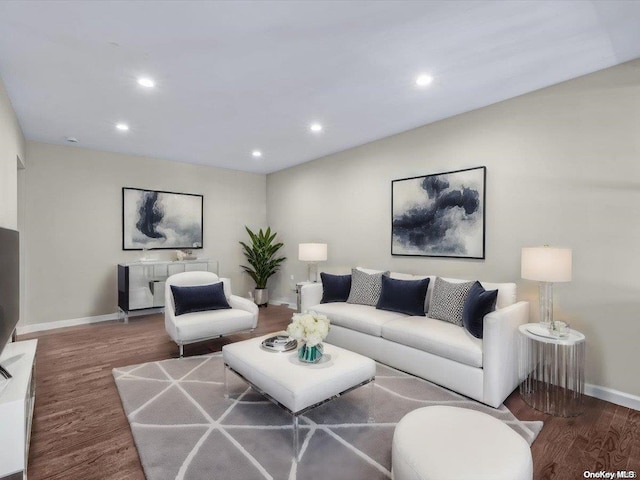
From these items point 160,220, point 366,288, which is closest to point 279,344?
point 366,288

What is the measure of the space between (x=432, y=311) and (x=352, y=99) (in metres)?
2.31

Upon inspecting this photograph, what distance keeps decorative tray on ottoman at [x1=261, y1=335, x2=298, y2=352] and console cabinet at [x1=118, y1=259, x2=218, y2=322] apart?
3067mm

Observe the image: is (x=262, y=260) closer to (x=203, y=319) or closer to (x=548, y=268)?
(x=203, y=319)

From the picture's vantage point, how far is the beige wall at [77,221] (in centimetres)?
448

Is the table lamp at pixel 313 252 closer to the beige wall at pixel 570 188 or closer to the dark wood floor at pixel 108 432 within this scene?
the beige wall at pixel 570 188

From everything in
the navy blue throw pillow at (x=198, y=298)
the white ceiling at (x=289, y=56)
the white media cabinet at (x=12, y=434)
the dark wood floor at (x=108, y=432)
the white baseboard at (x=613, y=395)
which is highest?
the white ceiling at (x=289, y=56)

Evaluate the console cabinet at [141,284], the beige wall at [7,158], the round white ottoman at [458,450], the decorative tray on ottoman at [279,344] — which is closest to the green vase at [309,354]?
the decorative tray on ottoman at [279,344]

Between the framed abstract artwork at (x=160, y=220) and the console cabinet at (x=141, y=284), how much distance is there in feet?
1.78

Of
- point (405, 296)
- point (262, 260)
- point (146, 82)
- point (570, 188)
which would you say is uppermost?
point (146, 82)

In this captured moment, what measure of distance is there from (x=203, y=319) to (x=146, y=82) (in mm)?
2378

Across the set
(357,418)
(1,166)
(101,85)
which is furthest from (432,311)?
(1,166)

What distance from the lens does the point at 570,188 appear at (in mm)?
2836

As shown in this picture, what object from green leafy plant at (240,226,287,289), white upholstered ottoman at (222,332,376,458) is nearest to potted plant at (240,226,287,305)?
green leafy plant at (240,226,287,289)

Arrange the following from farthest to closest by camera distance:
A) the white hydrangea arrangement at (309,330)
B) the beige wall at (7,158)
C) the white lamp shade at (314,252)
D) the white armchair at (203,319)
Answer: the white lamp shade at (314,252) → the white armchair at (203,319) → the beige wall at (7,158) → the white hydrangea arrangement at (309,330)
